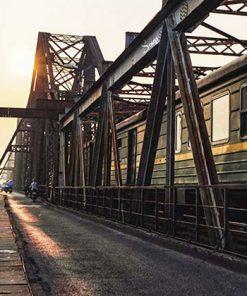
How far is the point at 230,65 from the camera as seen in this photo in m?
10.7

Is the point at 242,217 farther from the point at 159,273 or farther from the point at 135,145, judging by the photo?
the point at 135,145

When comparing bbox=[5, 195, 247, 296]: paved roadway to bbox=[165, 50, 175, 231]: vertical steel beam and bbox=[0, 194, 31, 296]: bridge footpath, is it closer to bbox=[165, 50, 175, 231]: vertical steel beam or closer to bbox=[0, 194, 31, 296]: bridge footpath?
bbox=[0, 194, 31, 296]: bridge footpath

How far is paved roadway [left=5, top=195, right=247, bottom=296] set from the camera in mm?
6953

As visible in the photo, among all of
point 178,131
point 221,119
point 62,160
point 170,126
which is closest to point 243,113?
A: point 221,119

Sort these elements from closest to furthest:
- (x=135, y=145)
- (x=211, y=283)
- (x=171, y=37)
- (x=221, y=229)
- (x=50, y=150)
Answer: (x=211, y=283)
(x=221, y=229)
(x=171, y=37)
(x=135, y=145)
(x=50, y=150)

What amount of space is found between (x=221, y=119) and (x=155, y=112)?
192 centimetres

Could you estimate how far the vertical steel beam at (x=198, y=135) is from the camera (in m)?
9.58

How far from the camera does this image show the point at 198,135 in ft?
33.8

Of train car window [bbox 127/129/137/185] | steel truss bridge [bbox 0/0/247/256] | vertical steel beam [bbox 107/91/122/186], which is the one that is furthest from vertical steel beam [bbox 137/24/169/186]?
train car window [bbox 127/129/137/185]

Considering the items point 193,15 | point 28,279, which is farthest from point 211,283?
point 193,15

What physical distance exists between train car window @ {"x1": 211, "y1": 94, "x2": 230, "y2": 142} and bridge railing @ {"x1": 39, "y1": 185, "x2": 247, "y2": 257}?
1.20 m

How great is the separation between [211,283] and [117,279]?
4.13 feet

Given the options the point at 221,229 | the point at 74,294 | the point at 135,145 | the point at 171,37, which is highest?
the point at 171,37

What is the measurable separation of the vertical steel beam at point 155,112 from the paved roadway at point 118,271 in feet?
6.01
